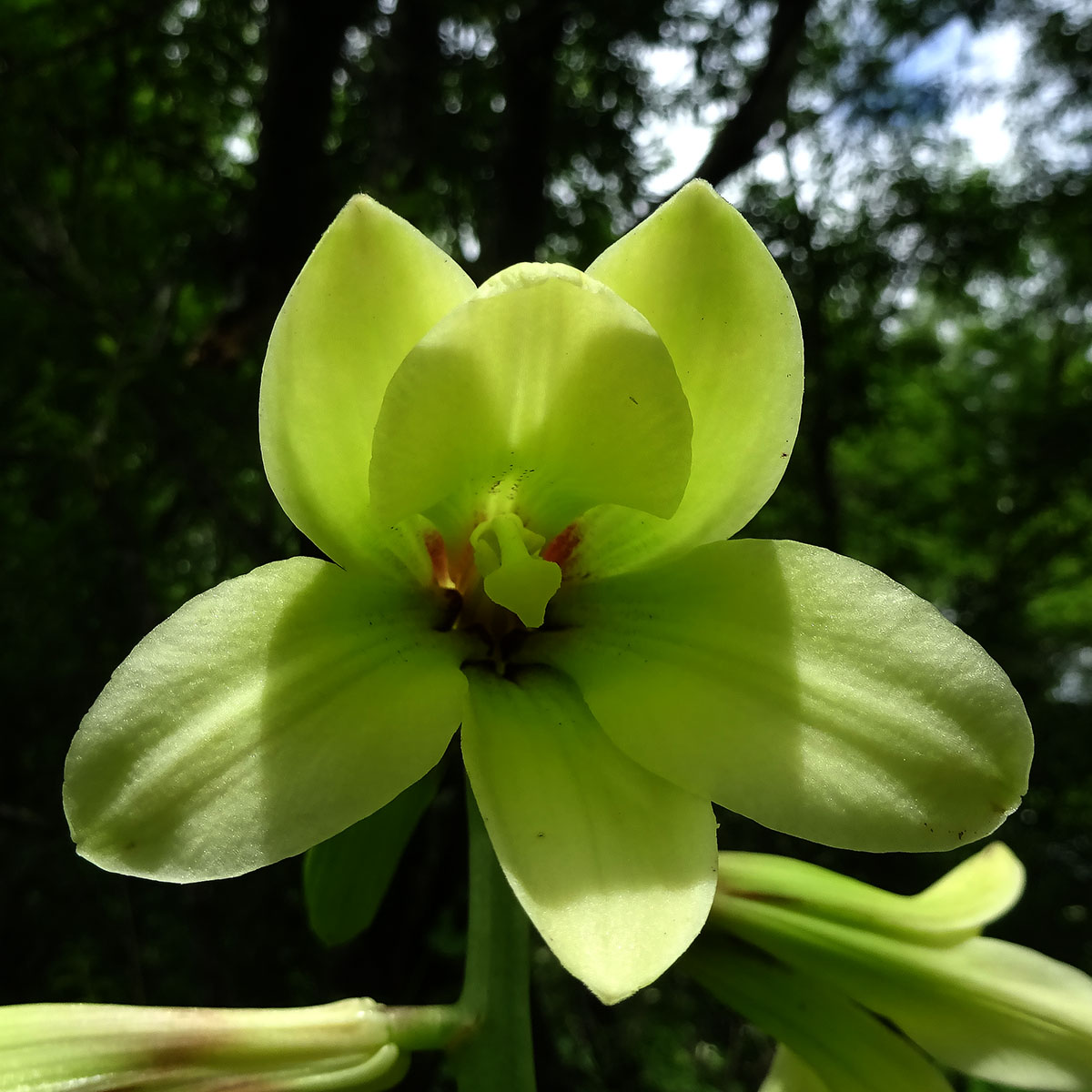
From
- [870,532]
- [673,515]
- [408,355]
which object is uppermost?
[408,355]

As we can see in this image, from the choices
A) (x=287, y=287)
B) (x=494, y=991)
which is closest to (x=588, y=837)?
(x=494, y=991)

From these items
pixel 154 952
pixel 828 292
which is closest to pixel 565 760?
pixel 154 952

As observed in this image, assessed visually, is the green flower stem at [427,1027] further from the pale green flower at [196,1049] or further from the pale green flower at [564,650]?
the pale green flower at [564,650]

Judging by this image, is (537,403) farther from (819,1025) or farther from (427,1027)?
(819,1025)

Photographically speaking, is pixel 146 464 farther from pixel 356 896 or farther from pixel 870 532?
pixel 870 532

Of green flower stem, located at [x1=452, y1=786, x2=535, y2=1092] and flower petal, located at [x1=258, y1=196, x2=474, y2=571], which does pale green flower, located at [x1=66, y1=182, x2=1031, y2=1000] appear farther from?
green flower stem, located at [x1=452, y1=786, x2=535, y2=1092]

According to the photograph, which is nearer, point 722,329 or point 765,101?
point 722,329

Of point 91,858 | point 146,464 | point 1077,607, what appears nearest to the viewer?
point 91,858

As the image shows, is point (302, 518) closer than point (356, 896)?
Yes
